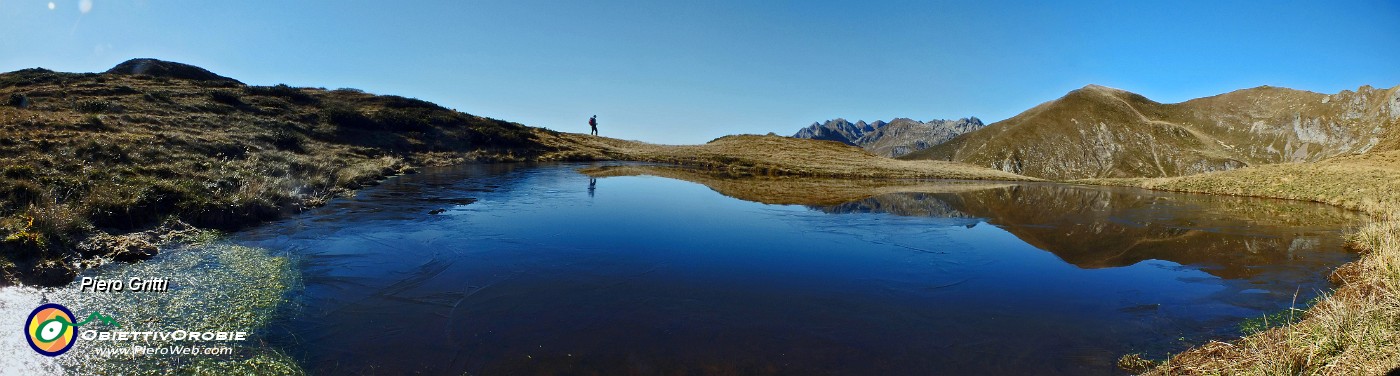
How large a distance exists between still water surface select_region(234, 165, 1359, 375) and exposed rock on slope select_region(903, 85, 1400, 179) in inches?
6461

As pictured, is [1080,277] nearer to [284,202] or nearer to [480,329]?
[480,329]

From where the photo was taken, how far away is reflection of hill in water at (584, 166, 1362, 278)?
13406 mm

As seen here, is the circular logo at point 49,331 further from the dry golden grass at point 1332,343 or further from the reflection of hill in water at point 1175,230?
the reflection of hill in water at point 1175,230

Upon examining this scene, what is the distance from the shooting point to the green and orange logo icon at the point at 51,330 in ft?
18.0

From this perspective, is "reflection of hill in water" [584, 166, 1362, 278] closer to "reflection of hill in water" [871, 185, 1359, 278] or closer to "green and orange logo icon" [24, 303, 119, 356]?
"reflection of hill in water" [871, 185, 1359, 278]

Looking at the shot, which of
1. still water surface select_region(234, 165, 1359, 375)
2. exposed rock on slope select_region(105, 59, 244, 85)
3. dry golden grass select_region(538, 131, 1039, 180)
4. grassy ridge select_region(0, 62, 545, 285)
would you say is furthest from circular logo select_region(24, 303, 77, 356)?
exposed rock on slope select_region(105, 59, 244, 85)

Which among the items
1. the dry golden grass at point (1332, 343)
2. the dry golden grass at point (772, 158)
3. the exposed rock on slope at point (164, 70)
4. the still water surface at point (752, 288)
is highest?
the exposed rock on slope at point (164, 70)

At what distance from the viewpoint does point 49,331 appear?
564 centimetres

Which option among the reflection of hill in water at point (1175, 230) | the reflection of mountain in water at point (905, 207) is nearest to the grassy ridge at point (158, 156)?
the reflection of mountain in water at point (905, 207)

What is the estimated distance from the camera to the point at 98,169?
13062mm

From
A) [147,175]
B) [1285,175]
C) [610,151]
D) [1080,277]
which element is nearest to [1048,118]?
[1285,175]

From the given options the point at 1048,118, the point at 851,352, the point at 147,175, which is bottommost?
the point at 851,352

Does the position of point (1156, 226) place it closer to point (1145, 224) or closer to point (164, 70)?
point (1145, 224)

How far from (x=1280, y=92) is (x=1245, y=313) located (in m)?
233
